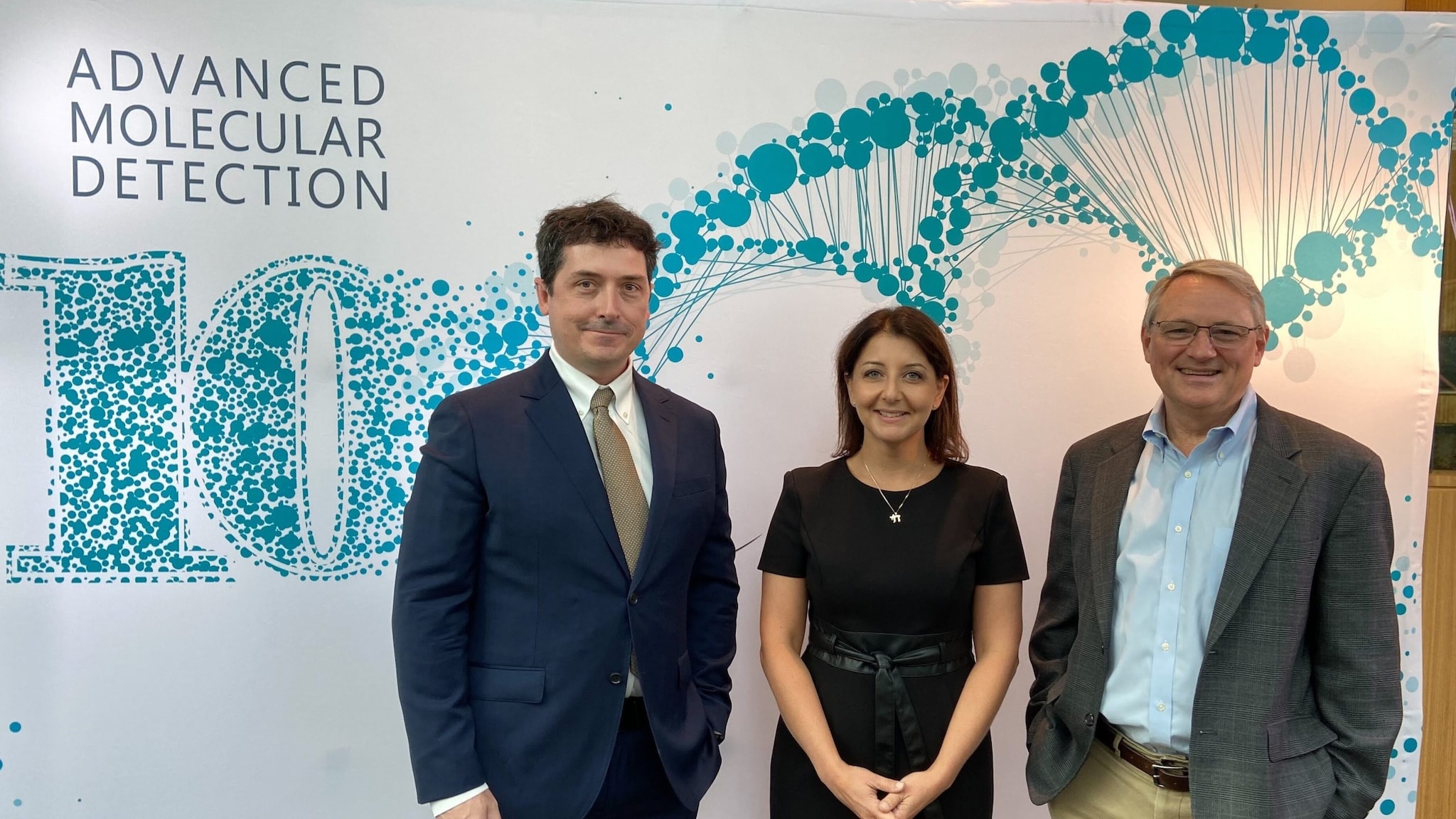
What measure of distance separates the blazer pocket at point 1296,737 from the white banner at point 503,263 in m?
1.08

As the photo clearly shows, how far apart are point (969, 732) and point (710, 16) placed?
6.82ft

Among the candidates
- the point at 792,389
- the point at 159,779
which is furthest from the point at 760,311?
the point at 159,779

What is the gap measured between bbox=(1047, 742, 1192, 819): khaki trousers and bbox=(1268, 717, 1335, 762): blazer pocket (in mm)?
203

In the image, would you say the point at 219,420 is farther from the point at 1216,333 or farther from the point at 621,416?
the point at 1216,333

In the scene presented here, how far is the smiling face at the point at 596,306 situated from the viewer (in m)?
1.81

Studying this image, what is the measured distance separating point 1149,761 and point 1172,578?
394 millimetres

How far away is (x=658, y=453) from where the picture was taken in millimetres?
1892

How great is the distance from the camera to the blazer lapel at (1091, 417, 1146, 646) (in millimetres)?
1889

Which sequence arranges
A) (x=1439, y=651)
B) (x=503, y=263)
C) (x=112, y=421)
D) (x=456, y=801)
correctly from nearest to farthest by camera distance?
(x=456, y=801) → (x=112, y=421) → (x=503, y=263) → (x=1439, y=651)

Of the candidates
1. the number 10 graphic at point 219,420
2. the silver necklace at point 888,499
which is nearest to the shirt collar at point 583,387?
the silver necklace at point 888,499

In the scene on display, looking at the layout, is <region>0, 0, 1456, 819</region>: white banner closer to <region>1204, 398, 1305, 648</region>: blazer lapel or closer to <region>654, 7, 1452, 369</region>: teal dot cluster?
<region>654, 7, 1452, 369</region>: teal dot cluster

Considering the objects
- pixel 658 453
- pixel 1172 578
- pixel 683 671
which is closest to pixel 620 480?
pixel 658 453

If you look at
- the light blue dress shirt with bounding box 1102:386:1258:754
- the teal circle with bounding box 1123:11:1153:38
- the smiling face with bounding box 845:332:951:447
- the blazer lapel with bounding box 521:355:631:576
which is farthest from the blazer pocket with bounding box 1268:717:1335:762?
the teal circle with bounding box 1123:11:1153:38

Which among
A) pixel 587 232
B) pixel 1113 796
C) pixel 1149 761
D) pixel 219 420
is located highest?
pixel 587 232
